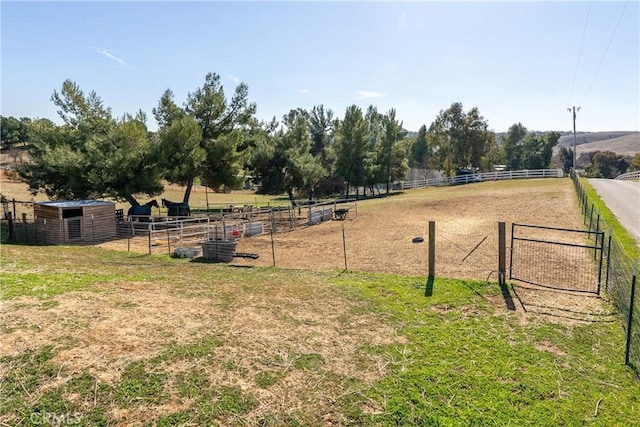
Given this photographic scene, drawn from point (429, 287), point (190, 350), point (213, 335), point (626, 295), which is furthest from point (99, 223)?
point (626, 295)

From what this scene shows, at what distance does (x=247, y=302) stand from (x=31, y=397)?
158 inches

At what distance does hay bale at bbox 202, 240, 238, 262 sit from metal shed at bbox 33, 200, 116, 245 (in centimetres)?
949

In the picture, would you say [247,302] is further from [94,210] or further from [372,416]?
[94,210]

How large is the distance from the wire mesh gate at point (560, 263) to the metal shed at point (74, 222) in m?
20.3

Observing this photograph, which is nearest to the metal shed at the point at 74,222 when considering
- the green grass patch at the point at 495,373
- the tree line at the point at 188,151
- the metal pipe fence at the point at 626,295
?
the tree line at the point at 188,151

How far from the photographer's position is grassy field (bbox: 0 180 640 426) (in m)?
4.47

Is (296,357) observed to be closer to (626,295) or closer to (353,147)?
(626,295)

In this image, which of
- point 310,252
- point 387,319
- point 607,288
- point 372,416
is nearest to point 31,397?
point 372,416

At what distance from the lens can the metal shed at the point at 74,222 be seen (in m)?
19.4

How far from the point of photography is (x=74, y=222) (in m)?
19.9

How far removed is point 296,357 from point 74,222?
19037mm

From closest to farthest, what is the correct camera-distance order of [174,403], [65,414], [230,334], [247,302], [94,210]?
[65,414]
[174,403]
[230,334]
[247,302]
[94,210]

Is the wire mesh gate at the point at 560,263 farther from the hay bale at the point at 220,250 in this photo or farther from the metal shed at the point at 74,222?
the metal shed at the point at 74,222

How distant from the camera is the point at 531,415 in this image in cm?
462
